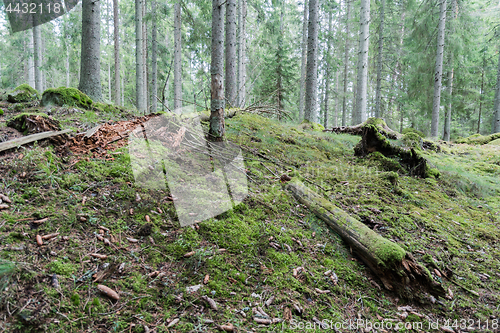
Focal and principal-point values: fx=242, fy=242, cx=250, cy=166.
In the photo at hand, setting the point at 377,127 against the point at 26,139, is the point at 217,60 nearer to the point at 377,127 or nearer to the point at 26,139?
the point at 26,139

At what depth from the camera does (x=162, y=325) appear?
1812 mm

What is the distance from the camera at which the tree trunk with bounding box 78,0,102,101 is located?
6539 millimetres

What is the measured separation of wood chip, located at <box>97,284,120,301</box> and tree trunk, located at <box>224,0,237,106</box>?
5.78 metres

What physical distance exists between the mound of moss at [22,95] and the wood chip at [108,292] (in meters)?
6.12

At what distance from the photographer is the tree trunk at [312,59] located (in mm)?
8656

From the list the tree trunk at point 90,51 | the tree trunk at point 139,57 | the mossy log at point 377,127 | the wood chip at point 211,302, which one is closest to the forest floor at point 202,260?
the wood chip at point 211,302

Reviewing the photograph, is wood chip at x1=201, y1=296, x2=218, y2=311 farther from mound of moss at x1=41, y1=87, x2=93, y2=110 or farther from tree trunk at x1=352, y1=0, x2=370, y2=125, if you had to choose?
tree trunk at x1=352, y1=0, x2=370, y2=125

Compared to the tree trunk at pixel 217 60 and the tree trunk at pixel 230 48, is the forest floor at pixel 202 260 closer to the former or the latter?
the tree trunk at pixel 217 60

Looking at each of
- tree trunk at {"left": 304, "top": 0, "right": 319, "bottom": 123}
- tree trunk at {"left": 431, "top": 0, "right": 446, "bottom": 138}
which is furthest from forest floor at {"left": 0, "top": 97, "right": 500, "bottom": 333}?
tree trunk at {"left": 431, "top": 0, "right": 446, "bottom": 138}

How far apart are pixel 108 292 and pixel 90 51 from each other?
7.12 meters

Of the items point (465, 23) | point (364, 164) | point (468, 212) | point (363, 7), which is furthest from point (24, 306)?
point (465, 23)

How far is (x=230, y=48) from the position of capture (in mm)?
8289

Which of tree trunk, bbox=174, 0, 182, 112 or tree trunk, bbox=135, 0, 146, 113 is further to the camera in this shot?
Result: tree trunk, bbox=174, 0, 182, 112

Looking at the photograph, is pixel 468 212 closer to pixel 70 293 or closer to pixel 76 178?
pixel 70 293
